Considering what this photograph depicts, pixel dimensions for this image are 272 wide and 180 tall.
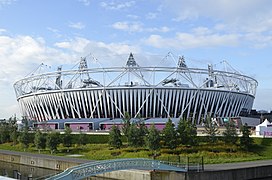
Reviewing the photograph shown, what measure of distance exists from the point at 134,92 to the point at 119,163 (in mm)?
54430

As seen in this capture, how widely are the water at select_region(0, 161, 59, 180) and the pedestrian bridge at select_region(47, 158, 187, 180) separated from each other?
975 cm

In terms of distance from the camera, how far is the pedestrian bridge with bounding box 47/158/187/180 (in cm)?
2118

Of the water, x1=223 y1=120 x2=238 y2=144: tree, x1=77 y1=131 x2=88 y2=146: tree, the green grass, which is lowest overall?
the water

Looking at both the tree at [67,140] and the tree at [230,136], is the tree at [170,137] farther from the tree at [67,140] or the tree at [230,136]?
the tree at [67,140]

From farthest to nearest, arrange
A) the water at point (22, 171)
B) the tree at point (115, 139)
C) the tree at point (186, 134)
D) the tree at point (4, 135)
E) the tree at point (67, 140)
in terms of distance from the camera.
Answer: the tree at point (4, 135) < the tree at point (67, 140) < the tree at point (115, 139) < the tree at point (186, 134) < the water at point (22, 171)

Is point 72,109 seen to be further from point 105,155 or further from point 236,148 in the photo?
point 236,148

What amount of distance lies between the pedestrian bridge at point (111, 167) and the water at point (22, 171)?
975 cm

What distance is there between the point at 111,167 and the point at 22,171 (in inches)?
618

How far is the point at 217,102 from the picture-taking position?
84.0 m

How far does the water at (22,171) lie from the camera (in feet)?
109

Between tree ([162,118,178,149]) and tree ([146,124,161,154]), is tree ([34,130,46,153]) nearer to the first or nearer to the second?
tree ([146,124,161,154])

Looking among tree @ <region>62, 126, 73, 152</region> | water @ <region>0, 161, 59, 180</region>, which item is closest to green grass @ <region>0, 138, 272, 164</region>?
tree @ <region>62, 126, 73, 152</region>

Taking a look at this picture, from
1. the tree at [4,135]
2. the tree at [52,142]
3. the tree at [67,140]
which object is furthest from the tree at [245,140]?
the tree at [4,135]

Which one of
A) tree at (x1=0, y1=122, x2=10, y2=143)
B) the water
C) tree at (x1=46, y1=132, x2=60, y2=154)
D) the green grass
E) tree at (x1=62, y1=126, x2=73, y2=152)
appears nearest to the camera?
the water
